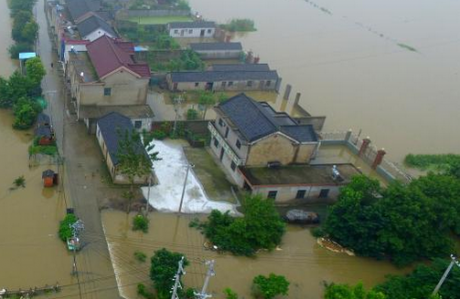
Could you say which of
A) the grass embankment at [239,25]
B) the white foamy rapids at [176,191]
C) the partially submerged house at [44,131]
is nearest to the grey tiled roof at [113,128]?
the white foamy rapids at [176,191]

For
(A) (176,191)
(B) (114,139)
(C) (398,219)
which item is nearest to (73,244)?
(A) (176,191)

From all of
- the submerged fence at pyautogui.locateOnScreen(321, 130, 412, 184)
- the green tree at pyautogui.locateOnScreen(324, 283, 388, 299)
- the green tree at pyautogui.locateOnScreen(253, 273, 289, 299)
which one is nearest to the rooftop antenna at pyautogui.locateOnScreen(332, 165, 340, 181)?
the submerged fence at pyautogui.locateOnScreen(321, 130, 412, 184)

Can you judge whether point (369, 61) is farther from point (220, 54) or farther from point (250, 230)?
point (250, 230)

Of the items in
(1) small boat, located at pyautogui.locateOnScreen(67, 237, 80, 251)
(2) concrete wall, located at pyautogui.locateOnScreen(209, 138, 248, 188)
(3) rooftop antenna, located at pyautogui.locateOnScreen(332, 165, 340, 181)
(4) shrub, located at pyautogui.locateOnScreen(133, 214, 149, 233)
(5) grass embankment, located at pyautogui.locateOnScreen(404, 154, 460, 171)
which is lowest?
(1) small boat, located at pyautogui.locateOnScreen(67, 237, 80, 251)

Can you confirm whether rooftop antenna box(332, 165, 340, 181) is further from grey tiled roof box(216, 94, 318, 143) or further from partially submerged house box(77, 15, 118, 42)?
partially submerged house box(77, 15, 118, 42)

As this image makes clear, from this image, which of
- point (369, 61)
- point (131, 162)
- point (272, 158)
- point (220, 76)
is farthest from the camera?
point (369, 61)

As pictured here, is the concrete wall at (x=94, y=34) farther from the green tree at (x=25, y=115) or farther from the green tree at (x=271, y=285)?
the green tree at (x=271, y=285)
